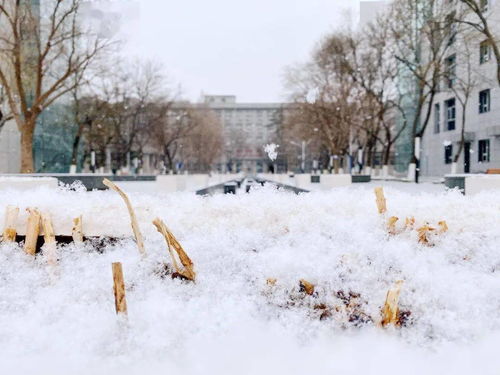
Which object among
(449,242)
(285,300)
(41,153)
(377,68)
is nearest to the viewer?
(285,300)

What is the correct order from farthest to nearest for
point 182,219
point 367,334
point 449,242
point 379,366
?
point 182,219
point 449,242
point 367,334
point 379,366

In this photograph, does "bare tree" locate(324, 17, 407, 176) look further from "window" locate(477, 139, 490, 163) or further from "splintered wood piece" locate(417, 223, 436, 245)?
"splintered wood piece" locate(417, 223, 436, 245)

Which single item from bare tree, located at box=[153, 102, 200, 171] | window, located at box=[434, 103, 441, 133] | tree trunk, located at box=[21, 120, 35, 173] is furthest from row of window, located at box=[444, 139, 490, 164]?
tree trunk, located at box=[21, 120, 35, 173]

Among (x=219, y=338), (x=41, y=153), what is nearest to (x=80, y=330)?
(x=219, y=338)

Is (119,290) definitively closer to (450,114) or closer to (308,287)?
(308,287)

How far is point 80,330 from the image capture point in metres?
2.99

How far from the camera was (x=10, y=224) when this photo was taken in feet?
12.0

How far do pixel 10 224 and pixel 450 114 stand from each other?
5004 cm

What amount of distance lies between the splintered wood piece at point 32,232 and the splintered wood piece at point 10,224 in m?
0.12

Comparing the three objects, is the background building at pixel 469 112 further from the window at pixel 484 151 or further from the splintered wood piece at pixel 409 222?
the splintered wood piece at pixel 409 222

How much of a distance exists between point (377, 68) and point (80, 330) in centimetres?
3515

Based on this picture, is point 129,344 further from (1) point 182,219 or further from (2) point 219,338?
(1) point 182,219

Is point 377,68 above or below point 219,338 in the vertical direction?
above

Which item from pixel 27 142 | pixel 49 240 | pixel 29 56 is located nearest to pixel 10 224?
Result: pixel 49 240
